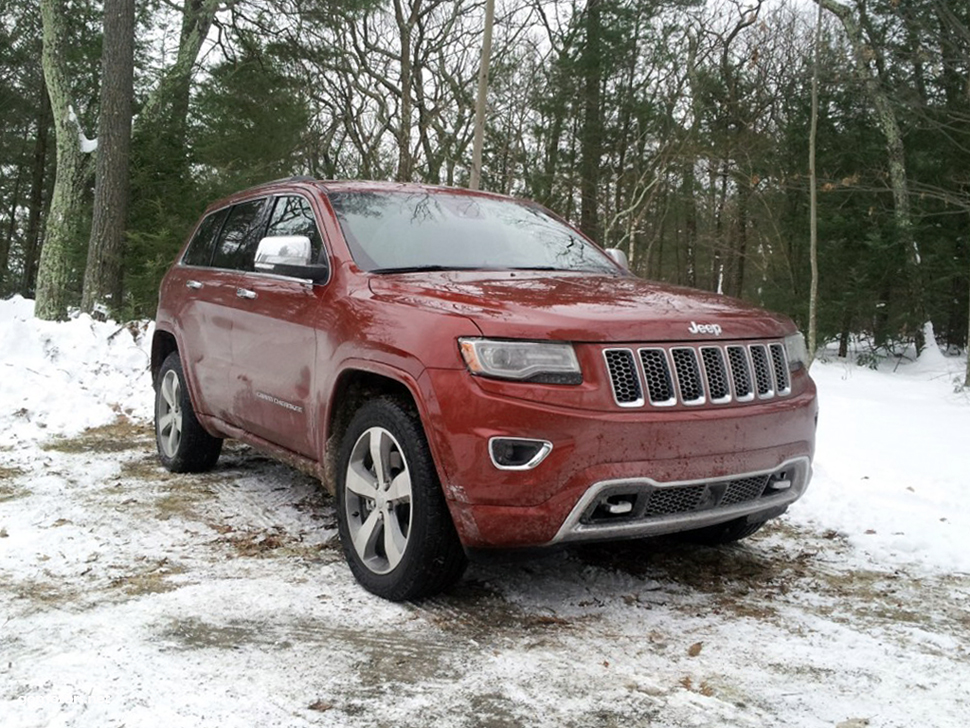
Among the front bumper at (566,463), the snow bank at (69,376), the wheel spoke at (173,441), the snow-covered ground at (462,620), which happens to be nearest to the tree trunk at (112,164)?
the snow bank at (69,376)

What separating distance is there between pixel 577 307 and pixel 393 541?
3.91 feet

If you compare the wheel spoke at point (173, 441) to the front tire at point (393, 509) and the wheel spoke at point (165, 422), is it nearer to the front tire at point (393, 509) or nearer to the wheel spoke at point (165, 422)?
the wheel spoke at point (165, 422)

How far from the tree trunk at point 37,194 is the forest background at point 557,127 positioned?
0.30 feet

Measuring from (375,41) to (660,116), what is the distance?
8.16 metres

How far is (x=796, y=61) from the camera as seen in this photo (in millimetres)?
20531

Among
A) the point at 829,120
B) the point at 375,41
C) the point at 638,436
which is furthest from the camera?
the point at 375,41

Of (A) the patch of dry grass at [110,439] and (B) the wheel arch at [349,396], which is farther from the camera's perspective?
(A) the patch of dry grass at [110,439]

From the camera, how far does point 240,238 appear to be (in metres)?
5.21

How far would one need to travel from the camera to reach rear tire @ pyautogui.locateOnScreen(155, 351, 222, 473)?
5.57 metres

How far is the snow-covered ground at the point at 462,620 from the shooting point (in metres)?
2.62

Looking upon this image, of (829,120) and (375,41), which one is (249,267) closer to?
(829,120)

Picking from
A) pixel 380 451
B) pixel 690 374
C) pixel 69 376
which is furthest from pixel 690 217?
pixel 380 451

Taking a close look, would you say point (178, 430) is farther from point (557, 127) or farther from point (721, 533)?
point (557, 127)

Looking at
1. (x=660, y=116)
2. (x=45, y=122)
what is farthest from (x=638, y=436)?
(x=45, y=122)
